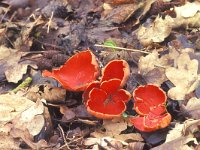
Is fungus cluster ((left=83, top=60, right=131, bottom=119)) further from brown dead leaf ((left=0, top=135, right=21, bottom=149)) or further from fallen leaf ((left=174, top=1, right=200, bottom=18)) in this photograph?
fallen leaf ((left=174, top=1, right=200, bottom=18))

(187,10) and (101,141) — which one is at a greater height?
(187,10)

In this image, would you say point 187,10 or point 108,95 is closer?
point 108,95

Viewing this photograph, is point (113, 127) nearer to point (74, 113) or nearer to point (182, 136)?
point (74, 113)

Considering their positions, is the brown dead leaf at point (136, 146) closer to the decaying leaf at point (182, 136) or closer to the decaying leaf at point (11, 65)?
the decaying leaf at point (182, 136)

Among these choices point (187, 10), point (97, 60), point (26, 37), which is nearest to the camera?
point (97, 60)

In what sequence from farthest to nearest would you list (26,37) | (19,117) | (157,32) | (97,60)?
(26,37), (157,32), (97,60), (19,117)

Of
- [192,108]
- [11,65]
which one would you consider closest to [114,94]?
[192,108]
